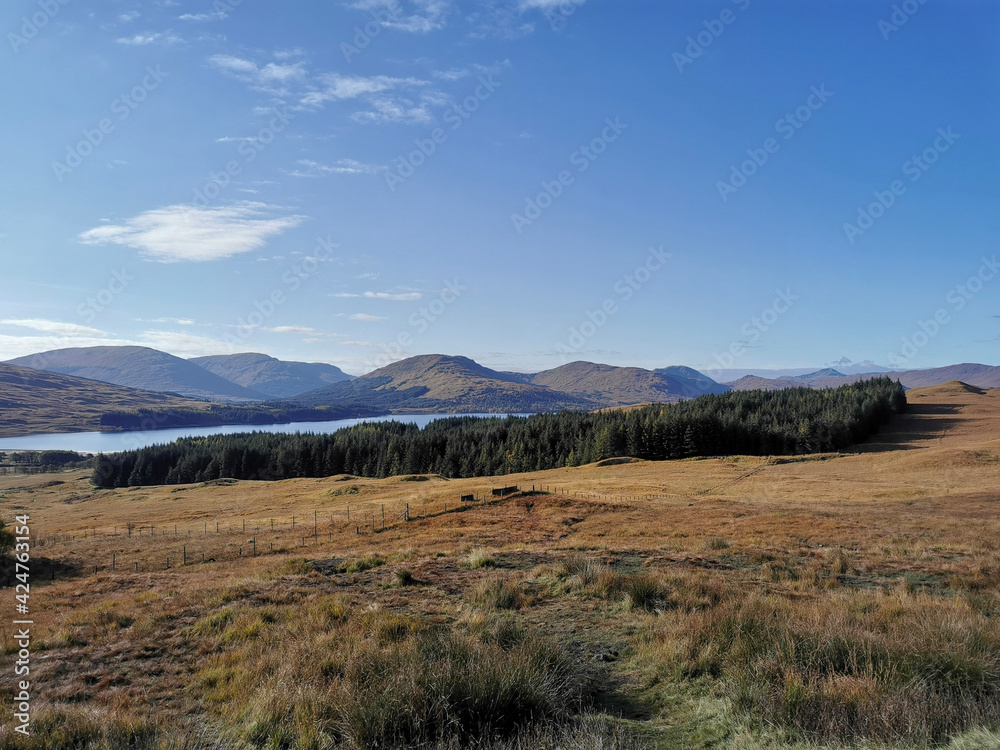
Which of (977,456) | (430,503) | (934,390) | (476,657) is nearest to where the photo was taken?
(476,657)

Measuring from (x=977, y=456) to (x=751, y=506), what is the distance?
45.7 m

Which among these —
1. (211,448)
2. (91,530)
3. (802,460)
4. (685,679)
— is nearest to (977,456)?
(802,460)

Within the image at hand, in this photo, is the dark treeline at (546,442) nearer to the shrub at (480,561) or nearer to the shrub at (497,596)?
the shrub at (480,561)

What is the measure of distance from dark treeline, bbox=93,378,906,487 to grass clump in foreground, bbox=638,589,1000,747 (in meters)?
87.8

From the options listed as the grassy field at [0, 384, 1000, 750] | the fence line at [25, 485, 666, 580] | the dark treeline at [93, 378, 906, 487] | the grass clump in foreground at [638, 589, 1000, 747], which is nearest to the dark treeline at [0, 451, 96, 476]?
the dark treeline at [93, 378, 906, 487]

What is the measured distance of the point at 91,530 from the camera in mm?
44781

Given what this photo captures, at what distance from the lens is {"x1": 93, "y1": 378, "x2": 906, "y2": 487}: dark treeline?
94.9m

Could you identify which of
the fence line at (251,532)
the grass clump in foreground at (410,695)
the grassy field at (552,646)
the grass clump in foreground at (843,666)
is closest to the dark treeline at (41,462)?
the fence line at (251,532)

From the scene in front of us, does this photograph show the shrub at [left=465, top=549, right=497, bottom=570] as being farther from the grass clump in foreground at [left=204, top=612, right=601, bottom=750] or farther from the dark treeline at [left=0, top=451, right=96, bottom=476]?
Result: the dark treeline at [left=0, top=451, right=96, bottom=476]

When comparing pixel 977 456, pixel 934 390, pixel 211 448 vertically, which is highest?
pixel 934 390

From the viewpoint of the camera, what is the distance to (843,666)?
639 cm

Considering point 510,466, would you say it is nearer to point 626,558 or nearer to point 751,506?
point 751,506

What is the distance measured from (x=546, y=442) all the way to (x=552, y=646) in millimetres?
101276

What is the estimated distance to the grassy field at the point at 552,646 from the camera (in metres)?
5.34
